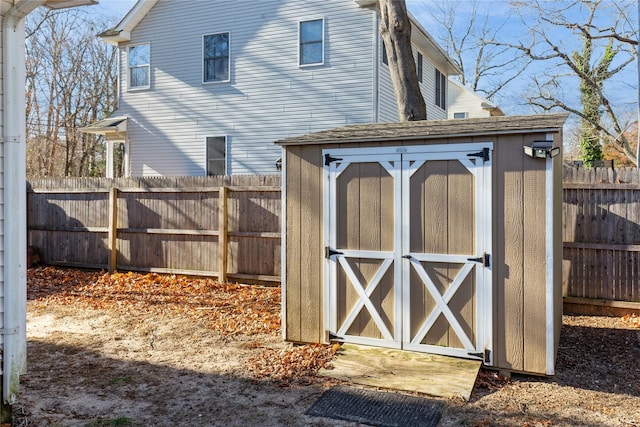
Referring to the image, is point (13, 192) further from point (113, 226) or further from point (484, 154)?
point (113, 226)

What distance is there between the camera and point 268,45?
14023mm

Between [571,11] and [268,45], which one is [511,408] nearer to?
[268,45]

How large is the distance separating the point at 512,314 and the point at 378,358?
1.48 meters

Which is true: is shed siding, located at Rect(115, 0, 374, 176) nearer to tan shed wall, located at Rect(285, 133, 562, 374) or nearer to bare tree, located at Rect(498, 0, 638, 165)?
tan shed wall, located at Rect(285, 133, 562, 374)

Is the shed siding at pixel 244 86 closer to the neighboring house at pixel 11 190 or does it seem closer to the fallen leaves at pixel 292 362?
the fallen leaves at pixel 292 362

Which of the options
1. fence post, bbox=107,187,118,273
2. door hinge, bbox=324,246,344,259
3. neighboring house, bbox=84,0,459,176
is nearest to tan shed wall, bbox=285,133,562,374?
door hinge, bbox=324,246,344,259

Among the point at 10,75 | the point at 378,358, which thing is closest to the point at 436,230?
the point at 378,358

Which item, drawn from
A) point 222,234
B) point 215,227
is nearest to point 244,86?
point 215,227

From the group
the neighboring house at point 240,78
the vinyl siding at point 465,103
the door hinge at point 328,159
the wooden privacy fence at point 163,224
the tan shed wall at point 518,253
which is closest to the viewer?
the tan shed wall at point 518,253

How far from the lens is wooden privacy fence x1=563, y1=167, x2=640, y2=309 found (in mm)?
7242

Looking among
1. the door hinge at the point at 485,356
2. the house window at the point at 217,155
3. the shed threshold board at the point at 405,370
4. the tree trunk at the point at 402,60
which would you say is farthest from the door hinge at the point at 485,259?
the house window at the point at 217,155

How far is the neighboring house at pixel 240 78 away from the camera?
1316cm

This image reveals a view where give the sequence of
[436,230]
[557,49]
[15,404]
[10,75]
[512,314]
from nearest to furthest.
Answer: [10,75]
[15,404]
[512,314]
[436,230]
[557,49]

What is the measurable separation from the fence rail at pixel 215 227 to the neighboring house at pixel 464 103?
1527 cm
